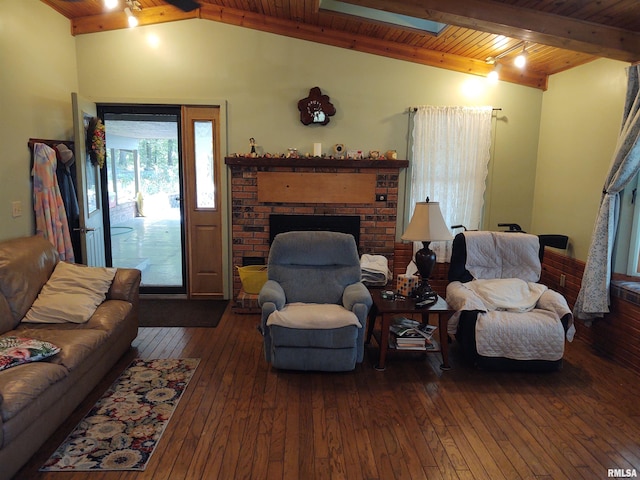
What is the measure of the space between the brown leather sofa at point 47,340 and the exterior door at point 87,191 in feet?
2.12

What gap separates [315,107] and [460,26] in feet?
5.79

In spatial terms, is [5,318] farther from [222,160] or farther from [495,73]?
[495,73]

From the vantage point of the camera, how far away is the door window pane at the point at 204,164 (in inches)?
187

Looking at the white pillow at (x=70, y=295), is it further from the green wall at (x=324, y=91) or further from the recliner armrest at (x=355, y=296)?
the recliner armrest at (x=355, y=296)

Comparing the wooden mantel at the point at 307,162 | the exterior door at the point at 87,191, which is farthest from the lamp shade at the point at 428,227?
the exterior door at the point at 87,191

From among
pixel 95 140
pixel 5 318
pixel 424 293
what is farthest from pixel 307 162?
pixel 5 318

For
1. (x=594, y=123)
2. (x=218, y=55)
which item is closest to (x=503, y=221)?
(x=594, y=123)

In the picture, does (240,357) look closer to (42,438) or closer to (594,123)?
(42,438)

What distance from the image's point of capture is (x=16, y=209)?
338 centimetres

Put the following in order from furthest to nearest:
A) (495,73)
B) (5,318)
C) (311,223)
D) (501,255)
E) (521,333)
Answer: (311,223)
(495,73)
(501,255)
(521,333)
(5,318)

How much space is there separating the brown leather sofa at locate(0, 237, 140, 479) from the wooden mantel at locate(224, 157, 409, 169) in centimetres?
172

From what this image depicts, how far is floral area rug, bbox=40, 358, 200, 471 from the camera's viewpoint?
2.18m

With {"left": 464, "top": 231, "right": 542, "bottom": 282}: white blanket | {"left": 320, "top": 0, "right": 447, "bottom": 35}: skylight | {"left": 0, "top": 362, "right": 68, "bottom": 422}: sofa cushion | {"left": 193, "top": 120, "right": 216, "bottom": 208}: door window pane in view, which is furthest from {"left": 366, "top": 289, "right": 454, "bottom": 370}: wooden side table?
{"left": 320, "top": 0, "right": 447, "bottom": 35}: skylight

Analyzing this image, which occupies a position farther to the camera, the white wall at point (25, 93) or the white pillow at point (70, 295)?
the white wall at point (25, 93)
